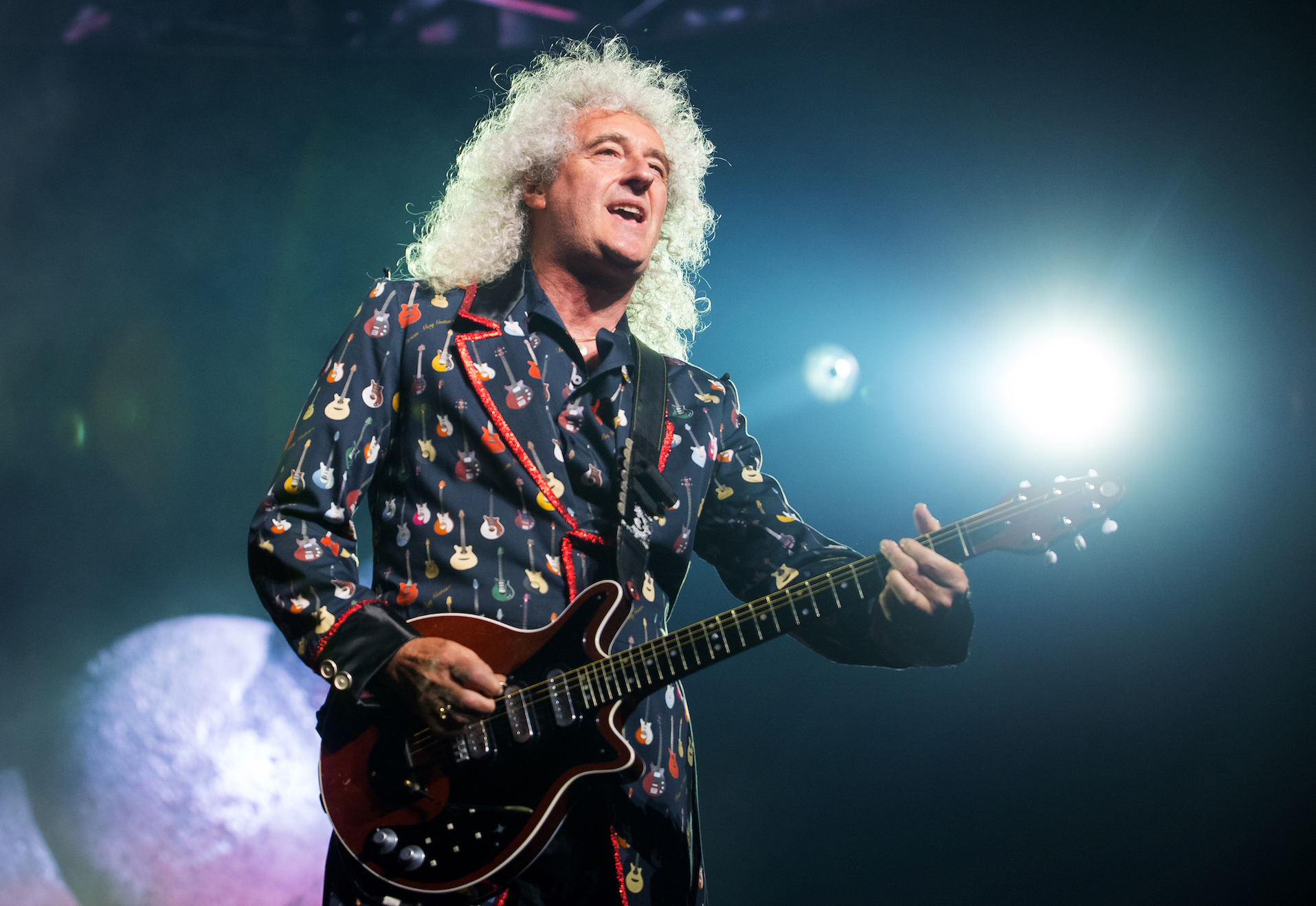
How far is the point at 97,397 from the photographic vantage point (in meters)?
3.97

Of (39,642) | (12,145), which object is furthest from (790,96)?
(39,642)

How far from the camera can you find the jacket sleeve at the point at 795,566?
171 centimetres

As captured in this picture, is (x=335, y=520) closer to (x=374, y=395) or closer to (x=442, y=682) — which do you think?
(x=374, y=395)

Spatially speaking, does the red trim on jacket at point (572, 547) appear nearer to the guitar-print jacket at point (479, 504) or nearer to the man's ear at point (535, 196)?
the guitar-print jacket at point (479, 504)

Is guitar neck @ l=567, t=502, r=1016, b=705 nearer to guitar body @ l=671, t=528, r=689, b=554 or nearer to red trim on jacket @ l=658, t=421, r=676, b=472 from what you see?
guitar body @ l=671, t=528, r=689, b=554

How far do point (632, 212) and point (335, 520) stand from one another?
4.03ft

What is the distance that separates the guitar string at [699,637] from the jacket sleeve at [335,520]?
0.72 ft

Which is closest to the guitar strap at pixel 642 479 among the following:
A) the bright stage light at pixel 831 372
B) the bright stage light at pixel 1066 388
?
the bright stage light at pixel 831 372

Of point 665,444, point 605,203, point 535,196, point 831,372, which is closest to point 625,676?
point 665,444

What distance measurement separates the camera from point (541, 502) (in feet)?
5.59

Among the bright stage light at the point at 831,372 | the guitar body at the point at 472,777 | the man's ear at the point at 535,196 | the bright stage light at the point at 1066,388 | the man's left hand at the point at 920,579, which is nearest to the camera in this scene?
the guitar body at the point at 472,777

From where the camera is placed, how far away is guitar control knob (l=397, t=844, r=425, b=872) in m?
1.37

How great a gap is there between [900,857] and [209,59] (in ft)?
17.6

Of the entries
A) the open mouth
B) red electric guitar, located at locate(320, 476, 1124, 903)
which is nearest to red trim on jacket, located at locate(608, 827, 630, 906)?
red electric guitar, located at locate(320, 476, 1124, 903)
